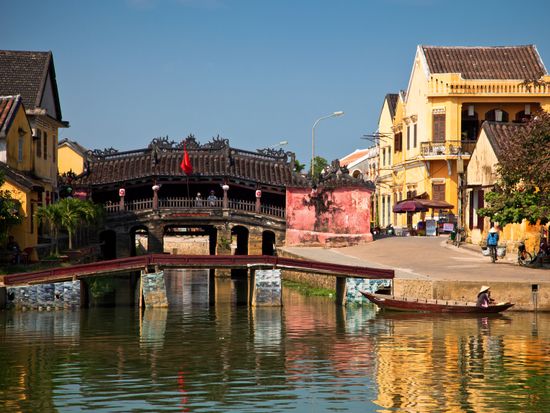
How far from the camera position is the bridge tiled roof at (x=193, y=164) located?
63.4 meters

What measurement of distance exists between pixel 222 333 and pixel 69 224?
18.5 metres

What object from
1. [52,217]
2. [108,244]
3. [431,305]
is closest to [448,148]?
[108,244]

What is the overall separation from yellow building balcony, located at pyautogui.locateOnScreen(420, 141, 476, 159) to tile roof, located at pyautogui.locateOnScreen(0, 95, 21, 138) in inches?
1190

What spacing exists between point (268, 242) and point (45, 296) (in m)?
32.0

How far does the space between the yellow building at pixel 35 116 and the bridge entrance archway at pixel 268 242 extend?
15.9 meters

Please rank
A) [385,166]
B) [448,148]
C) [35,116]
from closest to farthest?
[35,116]
[448,148]
[385,166]

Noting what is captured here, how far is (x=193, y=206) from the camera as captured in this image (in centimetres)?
6431

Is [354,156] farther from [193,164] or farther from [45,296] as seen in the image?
[45,296]

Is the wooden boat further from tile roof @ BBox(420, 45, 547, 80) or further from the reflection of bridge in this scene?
tile roof @ BBox(420, 45, 547, 80)

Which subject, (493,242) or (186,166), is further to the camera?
(186,166)

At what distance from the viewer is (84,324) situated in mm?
34531

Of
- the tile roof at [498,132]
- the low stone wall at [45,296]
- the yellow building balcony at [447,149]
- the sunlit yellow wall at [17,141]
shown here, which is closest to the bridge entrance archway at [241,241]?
the yellow building balcony at [447,149]

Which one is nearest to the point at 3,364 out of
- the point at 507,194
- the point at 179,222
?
the point at 507,194

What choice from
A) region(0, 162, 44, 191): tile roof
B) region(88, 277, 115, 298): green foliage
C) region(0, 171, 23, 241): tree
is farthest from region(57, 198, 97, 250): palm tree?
region(0, 171, 23, 241): tree
